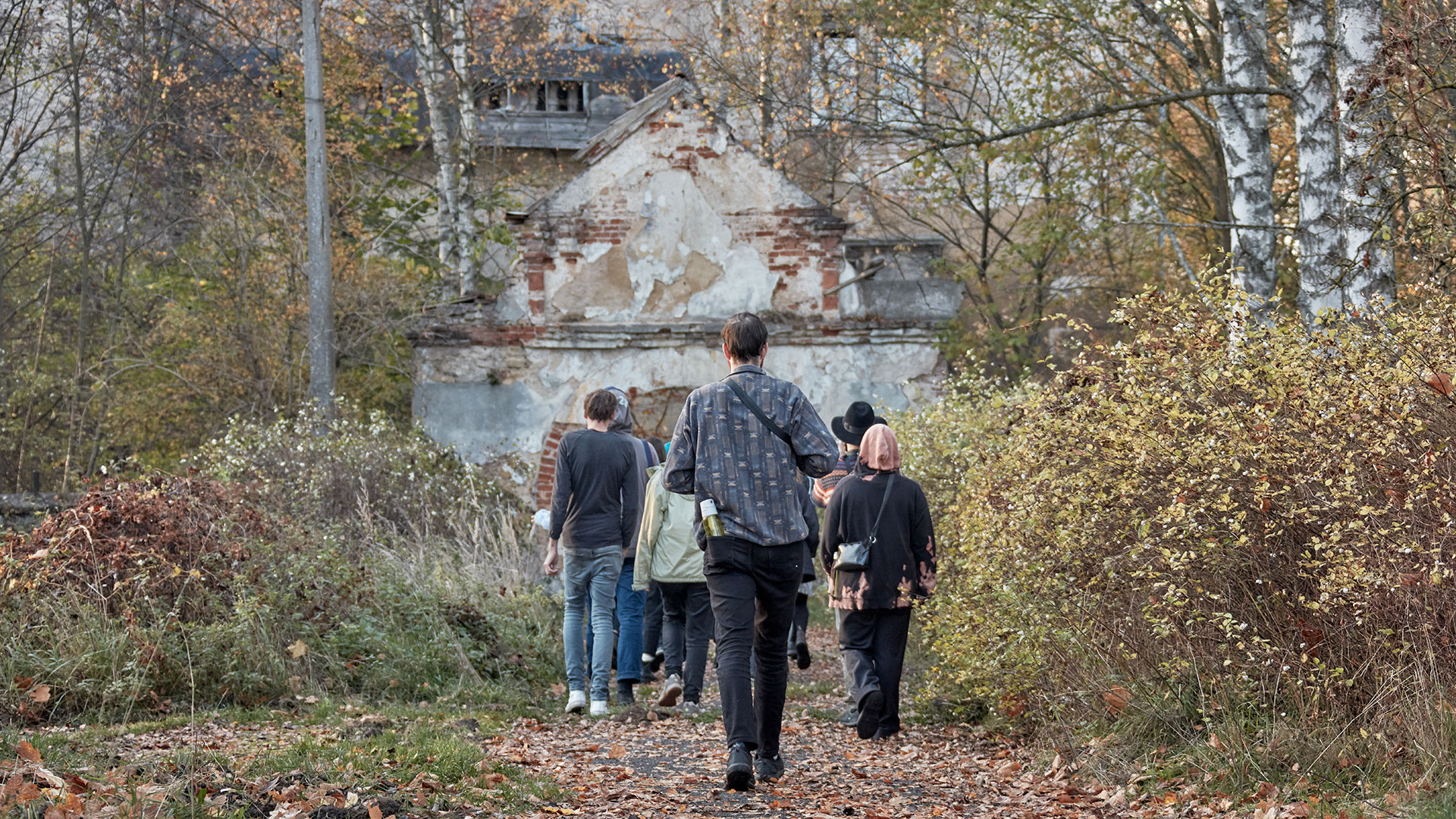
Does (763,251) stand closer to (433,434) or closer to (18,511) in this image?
(433,434)

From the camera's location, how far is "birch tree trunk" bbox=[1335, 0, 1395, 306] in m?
7.18

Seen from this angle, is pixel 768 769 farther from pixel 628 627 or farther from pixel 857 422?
pixel 857 422

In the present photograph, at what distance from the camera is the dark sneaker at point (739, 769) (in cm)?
538

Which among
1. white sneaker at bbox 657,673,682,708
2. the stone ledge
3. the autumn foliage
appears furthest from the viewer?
the stone ledge

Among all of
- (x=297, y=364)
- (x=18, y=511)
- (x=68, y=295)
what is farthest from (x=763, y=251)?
(x=68, y=295)

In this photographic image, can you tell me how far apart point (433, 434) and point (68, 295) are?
22.6 ft

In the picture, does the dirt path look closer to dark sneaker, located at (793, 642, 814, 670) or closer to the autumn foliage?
dark sneaker, located at (793, 642, 814, 670)

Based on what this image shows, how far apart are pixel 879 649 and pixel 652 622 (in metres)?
2.56

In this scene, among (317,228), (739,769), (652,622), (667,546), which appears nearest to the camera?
(739,769)

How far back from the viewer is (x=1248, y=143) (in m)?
8.91

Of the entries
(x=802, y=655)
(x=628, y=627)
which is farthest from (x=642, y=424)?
(x=628, y=627)

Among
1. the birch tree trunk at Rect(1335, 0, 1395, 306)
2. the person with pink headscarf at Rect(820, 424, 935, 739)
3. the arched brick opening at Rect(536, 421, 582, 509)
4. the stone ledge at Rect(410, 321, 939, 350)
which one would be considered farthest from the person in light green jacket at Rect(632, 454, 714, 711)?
the stone ledge at Rect(410, 321, 939, 350)

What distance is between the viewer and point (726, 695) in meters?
5.50

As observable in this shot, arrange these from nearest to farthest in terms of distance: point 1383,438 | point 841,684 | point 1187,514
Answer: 1. point 1383,438
2. point 1187,514
3. point 841,684
